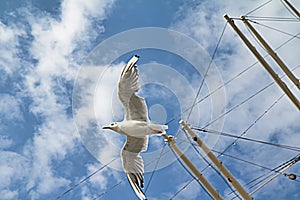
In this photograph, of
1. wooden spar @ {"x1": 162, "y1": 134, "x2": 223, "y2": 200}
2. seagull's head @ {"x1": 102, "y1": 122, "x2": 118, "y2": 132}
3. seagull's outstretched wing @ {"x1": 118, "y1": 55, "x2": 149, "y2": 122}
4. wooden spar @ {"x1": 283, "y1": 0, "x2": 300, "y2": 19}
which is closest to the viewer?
seagull's outstretched wing @ {"x1": 118, "y1": 55, "x2": 149, "y2": 122}

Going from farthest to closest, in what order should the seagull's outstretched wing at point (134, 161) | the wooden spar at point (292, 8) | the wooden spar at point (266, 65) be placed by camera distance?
the wooden spar at point (292, 8)
the wooden spar at point (266, 65)
the seagull's outstretched wing at point (134, 161)

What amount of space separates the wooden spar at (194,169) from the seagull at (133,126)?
87 cm

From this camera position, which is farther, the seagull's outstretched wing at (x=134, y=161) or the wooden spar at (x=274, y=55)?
the wooden spar at (x=274, y=55)

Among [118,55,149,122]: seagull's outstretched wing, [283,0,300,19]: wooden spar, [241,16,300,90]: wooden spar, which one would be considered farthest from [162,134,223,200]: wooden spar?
[283,0,300,19]: wooden spar

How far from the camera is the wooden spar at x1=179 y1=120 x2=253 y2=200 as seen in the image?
15984 millimetres

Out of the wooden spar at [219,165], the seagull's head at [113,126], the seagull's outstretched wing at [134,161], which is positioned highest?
the seagull's head at [113,126]

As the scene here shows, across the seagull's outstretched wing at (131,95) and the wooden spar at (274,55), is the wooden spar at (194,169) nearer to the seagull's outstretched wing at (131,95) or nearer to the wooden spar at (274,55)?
the seagull's outstretched wing at (131,95)

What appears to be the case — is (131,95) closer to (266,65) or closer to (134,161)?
(134,161)

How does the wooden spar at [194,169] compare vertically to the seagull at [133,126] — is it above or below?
below

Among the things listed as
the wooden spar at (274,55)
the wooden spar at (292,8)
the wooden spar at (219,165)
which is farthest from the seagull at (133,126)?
the wooden spar at (292,8)

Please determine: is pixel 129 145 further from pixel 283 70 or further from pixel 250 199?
pixel 283 70

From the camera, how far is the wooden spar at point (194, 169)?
16594 millimetres

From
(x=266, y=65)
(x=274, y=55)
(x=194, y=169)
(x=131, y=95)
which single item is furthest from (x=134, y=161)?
(x=274, y=55)

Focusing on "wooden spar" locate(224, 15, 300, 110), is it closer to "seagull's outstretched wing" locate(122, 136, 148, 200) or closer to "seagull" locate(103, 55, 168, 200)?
"seagull" locate(103, 55, 168, 200)
